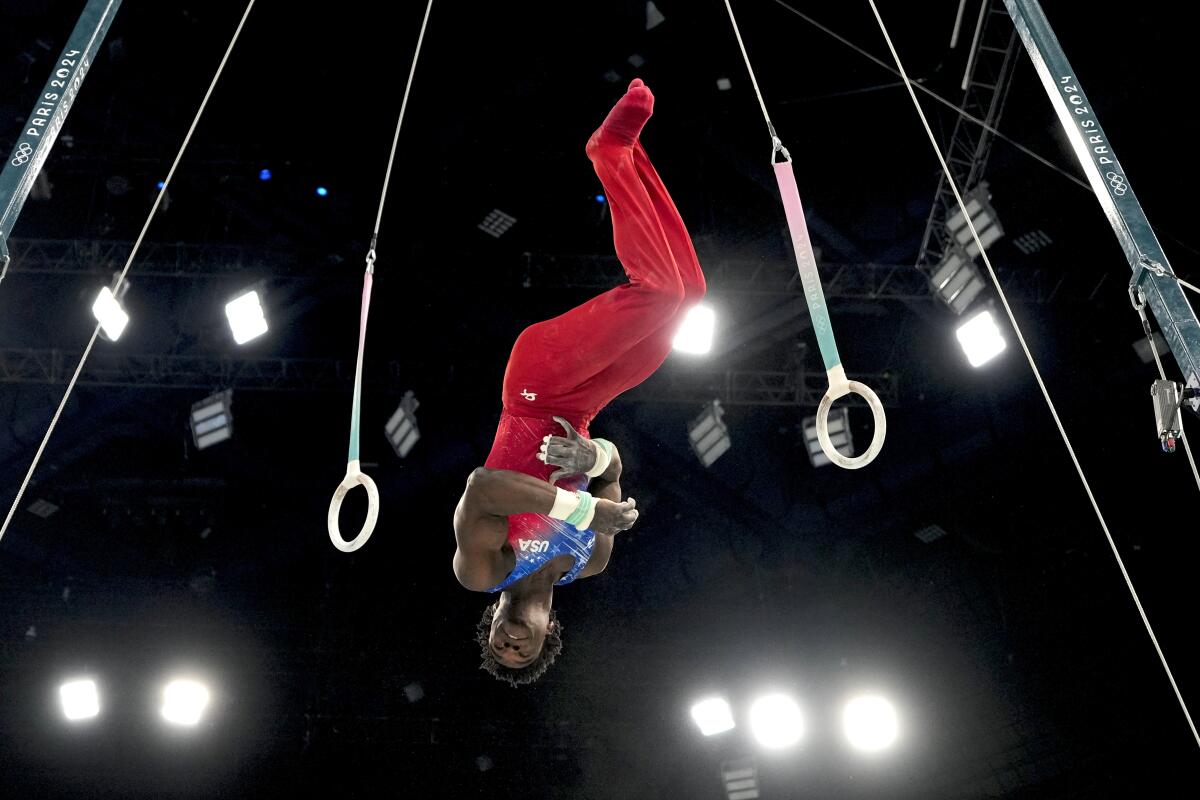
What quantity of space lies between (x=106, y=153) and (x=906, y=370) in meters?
6.05

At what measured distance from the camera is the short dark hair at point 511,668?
3.99 m

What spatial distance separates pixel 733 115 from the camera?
8086 mm

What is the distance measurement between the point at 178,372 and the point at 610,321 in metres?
5.32

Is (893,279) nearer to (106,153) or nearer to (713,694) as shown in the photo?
(713,694)

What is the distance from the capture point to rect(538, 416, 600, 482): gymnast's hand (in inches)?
136

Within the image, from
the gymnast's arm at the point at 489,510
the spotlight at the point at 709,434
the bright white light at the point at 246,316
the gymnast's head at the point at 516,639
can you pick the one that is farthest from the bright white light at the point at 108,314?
the spotlight at the point at 709,434

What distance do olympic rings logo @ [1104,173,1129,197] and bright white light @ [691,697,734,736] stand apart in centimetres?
612

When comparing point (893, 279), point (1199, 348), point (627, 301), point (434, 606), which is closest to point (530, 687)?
point (434, 606)

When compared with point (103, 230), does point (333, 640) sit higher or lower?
lower

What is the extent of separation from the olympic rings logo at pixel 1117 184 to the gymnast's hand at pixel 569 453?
5.52 feet

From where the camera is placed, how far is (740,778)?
8.54m

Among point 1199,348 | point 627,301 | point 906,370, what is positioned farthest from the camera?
point 906,370

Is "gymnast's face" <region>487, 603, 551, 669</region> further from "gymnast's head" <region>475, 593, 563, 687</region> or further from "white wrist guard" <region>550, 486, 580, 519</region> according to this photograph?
"white wrist guard" <region>550, 486, 580, 519</region>

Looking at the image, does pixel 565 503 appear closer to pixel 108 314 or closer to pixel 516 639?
pixel 516 639
